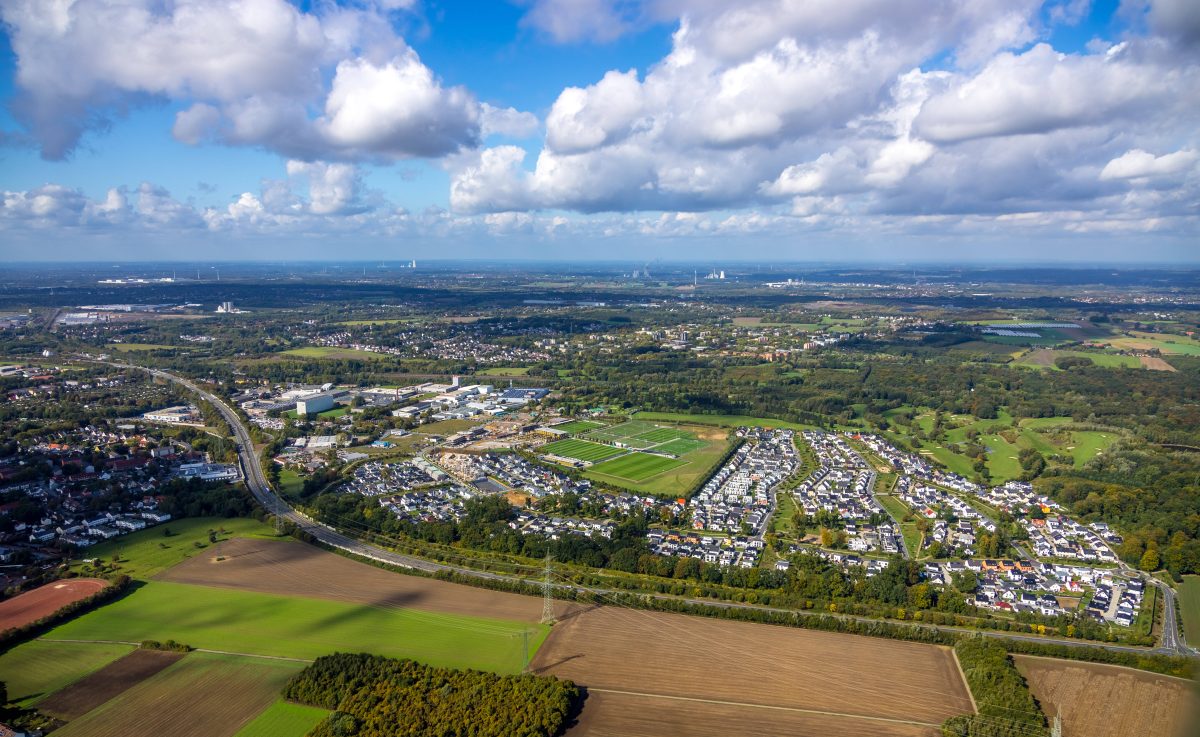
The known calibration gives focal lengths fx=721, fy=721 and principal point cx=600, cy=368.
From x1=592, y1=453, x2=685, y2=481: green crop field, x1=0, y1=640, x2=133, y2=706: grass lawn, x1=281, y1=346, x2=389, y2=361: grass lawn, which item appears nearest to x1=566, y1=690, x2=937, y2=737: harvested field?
x1=0, y1=640, x2=133, y2=706: grass lawn

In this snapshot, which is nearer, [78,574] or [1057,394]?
[78,574]

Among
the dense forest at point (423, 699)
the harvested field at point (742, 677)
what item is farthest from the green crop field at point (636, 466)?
the dense forest at point (423, 699)

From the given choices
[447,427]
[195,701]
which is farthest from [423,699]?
[447,427]

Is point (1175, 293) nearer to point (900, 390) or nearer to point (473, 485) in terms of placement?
point (900, 390)

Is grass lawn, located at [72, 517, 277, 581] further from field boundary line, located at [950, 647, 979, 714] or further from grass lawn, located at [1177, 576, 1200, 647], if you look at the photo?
grass lawn, located at [1177, 576, 1200, 647]

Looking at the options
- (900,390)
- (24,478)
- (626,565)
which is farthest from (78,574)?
(900,390)

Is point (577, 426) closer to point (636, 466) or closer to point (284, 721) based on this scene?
point (636, 466)

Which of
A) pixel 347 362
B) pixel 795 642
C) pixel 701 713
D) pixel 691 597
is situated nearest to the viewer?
pixel 701 713
